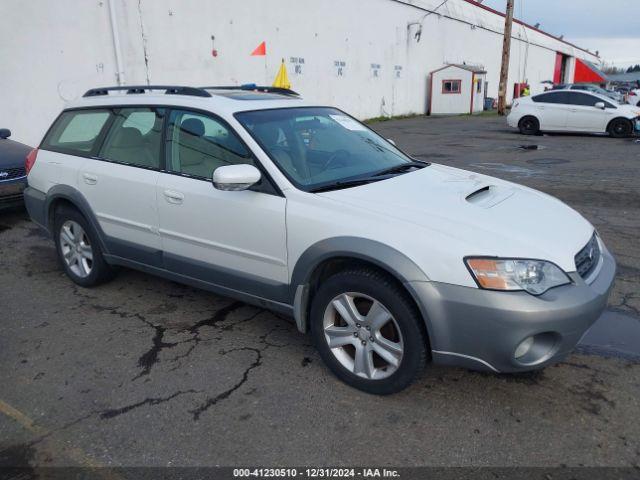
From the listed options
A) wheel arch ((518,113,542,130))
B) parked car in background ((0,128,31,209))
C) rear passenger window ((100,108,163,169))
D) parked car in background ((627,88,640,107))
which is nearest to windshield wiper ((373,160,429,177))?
rear passenger window ((100,108,163,169))

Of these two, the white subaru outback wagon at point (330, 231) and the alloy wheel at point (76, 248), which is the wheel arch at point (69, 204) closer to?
the white subaru outback wagon at point (330, 231)

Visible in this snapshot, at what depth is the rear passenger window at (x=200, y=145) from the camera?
3.54 meters

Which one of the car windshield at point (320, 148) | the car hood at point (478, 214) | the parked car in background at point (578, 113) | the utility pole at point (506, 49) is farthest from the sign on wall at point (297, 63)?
the car hood at point (478, 214)

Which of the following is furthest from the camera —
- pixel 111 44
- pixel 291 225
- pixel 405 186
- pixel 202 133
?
pixel 111 44

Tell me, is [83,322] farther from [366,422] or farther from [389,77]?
[389,77]

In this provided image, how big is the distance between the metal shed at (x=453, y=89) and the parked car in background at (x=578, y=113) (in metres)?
12.4

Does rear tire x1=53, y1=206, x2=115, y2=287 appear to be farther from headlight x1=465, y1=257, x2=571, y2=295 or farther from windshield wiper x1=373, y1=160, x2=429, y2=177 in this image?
headlight x1=465, y1=257, x2=571, y2=295

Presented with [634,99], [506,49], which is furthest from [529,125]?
[634,99]

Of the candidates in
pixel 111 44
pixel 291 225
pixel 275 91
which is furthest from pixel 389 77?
pixel 291 225

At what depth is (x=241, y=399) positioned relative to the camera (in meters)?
3.06

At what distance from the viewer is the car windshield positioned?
342 centimetres

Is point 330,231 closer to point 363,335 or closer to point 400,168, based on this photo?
point 363,335

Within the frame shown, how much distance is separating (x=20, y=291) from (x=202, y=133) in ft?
7.93

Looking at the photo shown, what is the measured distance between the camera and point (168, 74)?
14.3 metres
